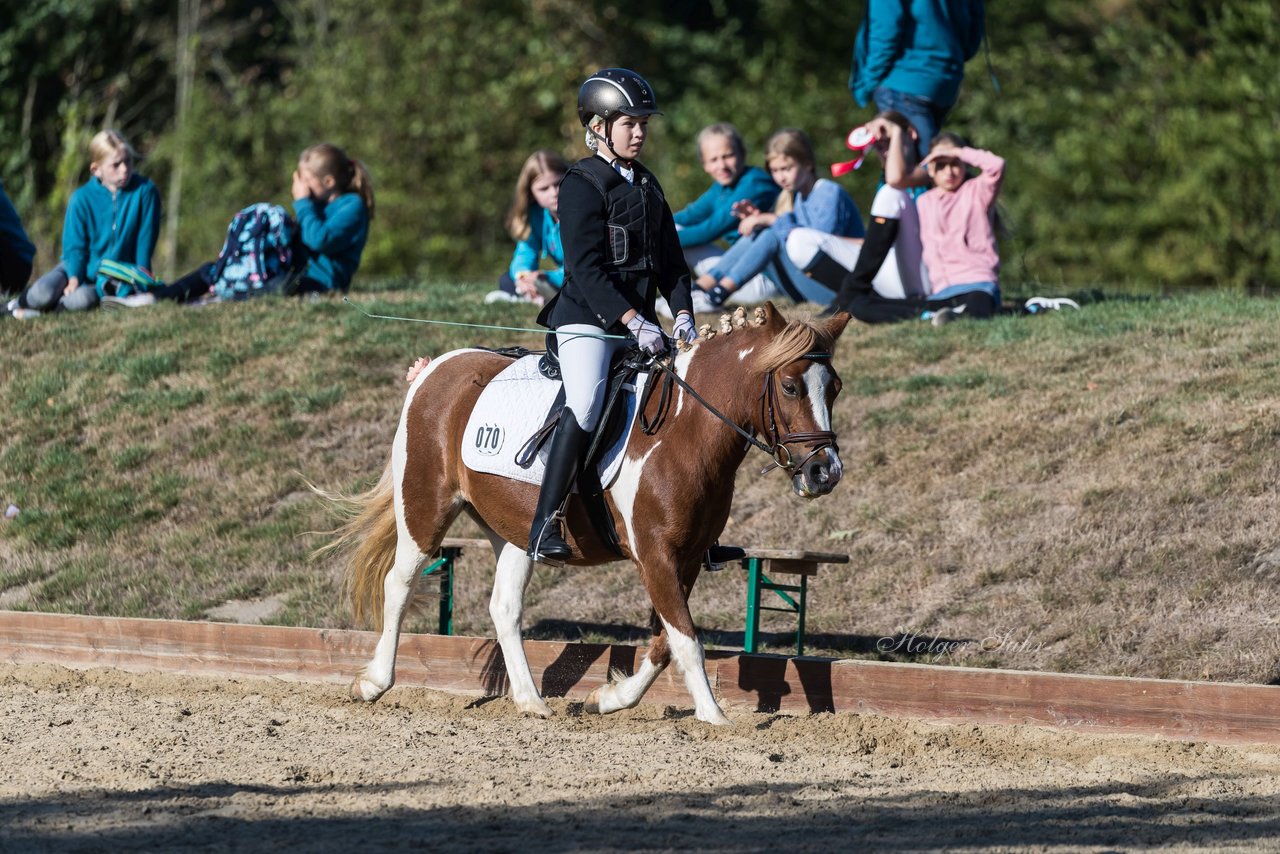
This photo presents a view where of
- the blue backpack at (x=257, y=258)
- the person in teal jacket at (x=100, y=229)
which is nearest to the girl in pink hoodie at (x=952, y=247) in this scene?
the blue backpack at (x=257, y=258)

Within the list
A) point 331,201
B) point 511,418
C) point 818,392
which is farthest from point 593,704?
point 331,201

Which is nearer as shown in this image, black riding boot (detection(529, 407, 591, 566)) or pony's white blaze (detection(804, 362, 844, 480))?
pony's white blaze (detection(804, 362, 844, 480))

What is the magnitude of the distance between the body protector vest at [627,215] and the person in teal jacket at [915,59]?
5792mm

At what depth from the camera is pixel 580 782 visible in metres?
5.40

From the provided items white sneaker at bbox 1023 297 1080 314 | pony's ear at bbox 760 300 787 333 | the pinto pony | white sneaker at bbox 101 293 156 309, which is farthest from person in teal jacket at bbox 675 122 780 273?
pony's ear at bbox 760 300 787 333

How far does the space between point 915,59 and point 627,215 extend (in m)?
6.21

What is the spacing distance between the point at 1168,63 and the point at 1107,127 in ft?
4.20

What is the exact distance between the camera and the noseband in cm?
583

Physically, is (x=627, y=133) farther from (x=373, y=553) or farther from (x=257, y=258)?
(x=257, y=258)

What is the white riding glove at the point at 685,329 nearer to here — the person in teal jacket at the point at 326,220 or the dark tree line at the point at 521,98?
the person in teal jacket at the point at 326,220

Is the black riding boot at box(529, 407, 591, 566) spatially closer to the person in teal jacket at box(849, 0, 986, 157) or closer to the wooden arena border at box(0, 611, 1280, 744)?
the wooden arena border at box(0, 611, 1280, 744)

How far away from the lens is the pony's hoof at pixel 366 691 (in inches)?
277

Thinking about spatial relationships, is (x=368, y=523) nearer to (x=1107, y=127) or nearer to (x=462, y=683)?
(x=462, y=683)

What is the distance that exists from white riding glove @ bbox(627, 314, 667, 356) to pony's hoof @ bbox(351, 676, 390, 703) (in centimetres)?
196
